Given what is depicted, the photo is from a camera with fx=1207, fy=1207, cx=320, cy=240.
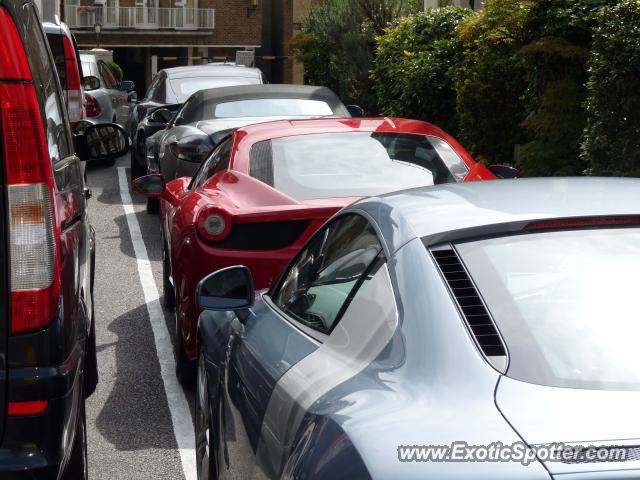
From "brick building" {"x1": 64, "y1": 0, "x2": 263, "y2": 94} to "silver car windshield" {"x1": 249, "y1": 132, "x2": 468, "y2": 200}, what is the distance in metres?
50.2

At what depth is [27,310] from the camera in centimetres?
368

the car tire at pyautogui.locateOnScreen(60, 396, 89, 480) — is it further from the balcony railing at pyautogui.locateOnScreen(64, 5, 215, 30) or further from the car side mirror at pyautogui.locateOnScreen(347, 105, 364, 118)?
the balcony railing at pyautogui.locateOnScreen(64, 5, 215, 30)

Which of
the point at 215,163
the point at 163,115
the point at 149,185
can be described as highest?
the point at 215,163

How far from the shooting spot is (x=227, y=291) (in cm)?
439

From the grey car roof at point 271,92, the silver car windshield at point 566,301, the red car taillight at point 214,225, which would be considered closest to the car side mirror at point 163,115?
the grey car roof at point 271,92

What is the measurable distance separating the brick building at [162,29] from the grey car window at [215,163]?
161 feet

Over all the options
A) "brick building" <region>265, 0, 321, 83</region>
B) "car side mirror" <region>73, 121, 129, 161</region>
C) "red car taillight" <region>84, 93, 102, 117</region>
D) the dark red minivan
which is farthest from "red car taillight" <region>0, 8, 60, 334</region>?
"brick building" <region>265, 0, 321, 83</region>

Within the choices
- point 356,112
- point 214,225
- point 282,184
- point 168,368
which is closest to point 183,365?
point 168,368

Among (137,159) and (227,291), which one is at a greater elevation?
(227,291)

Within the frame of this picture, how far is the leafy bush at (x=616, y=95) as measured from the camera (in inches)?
393

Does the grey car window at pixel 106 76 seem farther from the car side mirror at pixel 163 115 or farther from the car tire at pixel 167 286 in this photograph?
the car tire at pixel 167 286

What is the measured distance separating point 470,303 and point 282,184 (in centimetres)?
396

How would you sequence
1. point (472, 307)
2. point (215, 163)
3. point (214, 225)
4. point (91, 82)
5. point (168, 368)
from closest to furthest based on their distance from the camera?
point (472, 307) < point (214, 225) < point (168, 368) < point (215, 163) < point (91, 82)

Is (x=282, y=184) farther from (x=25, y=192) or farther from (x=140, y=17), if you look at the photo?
(x=140, y=17)
